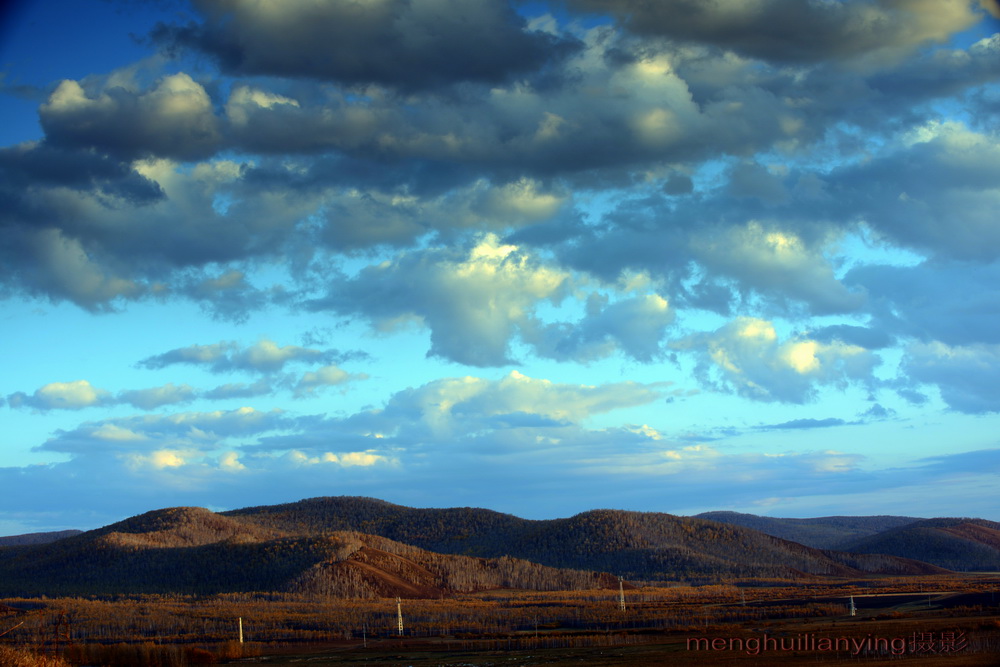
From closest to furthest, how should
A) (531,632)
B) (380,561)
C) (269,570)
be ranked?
1. (531,632)
2. (269,570)
3. (380,561)

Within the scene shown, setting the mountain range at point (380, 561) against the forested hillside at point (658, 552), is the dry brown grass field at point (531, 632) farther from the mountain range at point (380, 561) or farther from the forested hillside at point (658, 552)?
the forested hillside at point (658, 552)

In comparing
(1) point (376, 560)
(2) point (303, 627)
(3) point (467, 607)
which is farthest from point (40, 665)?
(1) point (376, 560)

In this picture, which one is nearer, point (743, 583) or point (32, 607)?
point (32, 607)

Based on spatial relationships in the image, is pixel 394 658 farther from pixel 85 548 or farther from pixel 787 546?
pixel 787 546

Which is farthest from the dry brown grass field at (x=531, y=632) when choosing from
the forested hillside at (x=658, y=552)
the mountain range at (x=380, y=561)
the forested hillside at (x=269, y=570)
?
the forested hillside at (x=658, y=552)

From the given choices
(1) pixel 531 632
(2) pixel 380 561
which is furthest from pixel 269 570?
(1) pixel 531 632

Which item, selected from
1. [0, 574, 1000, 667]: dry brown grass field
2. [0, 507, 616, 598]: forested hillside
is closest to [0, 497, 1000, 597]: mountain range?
[0, 507, 616, 598]: forested hillside

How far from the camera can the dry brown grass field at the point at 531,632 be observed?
4806cm

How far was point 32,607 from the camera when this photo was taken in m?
106

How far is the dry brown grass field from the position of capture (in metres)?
48.1

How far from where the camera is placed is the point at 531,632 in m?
69.6

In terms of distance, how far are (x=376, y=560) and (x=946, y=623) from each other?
93.8 meters

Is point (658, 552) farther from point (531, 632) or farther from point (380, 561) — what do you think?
point (531, 632)

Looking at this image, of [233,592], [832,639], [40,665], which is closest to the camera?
[40,665]
